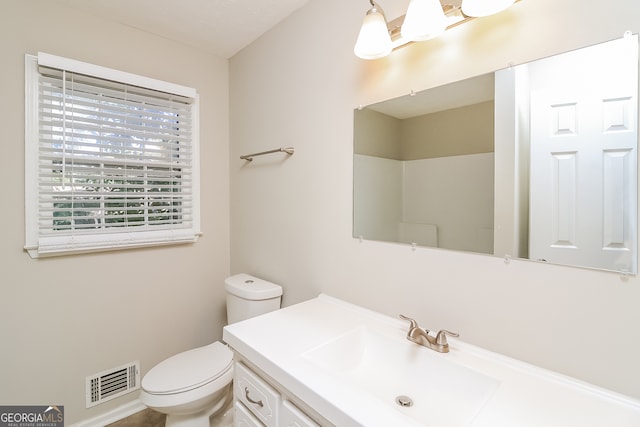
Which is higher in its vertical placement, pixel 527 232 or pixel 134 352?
pixel 527 232

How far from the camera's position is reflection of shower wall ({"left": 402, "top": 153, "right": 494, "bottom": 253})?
37.3 inches

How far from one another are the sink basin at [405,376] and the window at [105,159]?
1428mm

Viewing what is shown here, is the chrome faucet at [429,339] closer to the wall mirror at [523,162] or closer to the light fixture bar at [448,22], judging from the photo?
the wall mirror at [523,162]

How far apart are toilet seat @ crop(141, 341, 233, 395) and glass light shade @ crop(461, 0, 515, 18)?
1848 mm

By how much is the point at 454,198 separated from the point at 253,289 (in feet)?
3.84

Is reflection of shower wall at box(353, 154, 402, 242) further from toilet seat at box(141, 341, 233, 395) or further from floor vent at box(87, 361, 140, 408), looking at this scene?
floor vent at box(87, 361, 140, 408)

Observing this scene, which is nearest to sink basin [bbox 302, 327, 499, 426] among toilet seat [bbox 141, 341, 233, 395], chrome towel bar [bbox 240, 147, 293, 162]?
toilet seat [bbox 141, 341, 233, 395]

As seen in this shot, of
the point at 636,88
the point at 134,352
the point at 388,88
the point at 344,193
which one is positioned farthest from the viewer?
the point at 134,352

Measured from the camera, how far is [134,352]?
1811mm

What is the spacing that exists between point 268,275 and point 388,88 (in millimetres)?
1273

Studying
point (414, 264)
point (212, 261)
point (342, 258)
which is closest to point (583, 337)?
point (414, 264)

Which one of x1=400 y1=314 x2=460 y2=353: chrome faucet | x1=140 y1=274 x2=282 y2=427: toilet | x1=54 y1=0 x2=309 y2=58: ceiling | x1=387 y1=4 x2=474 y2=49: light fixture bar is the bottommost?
x1=140 y1=274 x2=282 y2=427: toilet

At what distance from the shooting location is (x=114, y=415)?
Result: 5.62 ft

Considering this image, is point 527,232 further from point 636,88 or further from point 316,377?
point 316,377
